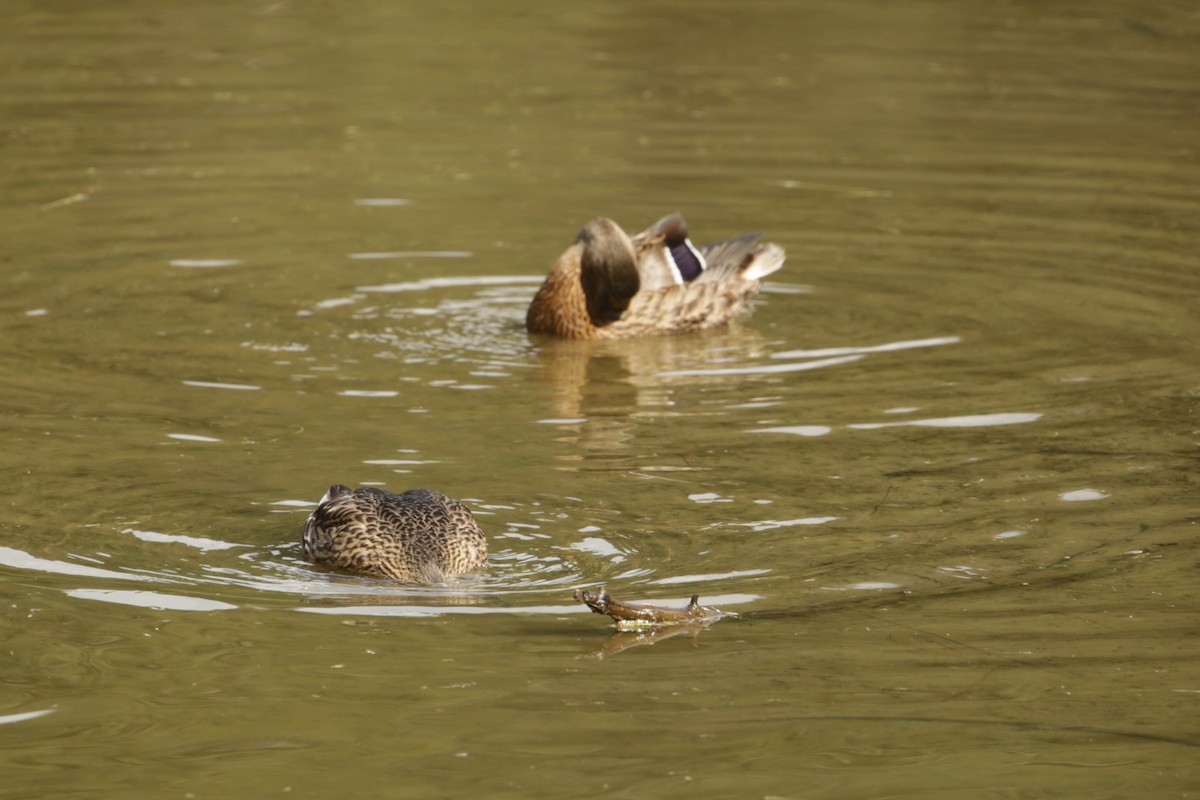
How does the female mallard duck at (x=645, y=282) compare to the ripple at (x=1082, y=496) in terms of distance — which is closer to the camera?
the ripple at (x=1082, y=496)

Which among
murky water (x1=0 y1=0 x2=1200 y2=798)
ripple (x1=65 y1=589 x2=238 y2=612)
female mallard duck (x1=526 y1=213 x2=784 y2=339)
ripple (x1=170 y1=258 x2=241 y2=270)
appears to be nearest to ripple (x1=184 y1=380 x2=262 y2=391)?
murky water (x1=0 y1=0 x2=1200 y2=798)

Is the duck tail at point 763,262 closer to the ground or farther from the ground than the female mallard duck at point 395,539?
closer to the ground

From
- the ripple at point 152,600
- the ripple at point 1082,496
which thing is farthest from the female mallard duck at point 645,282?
the ripple at point 152,600

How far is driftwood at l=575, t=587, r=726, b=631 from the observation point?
7617 mm

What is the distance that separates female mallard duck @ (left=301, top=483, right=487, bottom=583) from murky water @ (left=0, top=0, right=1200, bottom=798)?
5.4 inches

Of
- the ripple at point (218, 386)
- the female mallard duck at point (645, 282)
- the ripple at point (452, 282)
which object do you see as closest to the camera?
the ripple at point (218, 386)

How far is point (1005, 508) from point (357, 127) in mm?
11756

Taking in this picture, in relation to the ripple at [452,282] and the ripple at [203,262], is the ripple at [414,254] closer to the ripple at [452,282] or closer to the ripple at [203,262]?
the ripple at [452,282]

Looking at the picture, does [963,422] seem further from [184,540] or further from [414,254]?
[414,254]

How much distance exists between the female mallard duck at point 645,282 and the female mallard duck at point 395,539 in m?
5.11

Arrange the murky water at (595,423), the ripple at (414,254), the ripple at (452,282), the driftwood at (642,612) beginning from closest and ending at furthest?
the murky water at (595,423)
the driftwood at (642,612)
the ripple at (452,282)
the ripple at (414,254)

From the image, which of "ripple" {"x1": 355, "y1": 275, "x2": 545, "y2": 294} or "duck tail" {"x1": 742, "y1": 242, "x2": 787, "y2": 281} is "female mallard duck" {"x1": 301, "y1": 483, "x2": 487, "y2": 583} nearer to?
"ripple" {"x1": 355, "y1": 275, "x2": 545, "y2": 294}

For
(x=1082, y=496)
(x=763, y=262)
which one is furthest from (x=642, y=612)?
(x=763, y=262)

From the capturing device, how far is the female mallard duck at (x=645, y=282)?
13.8m
